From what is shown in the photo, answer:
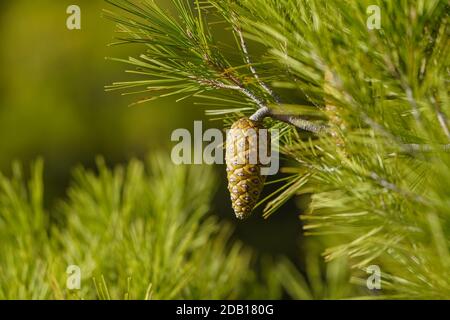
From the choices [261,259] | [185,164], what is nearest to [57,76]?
[261,259]

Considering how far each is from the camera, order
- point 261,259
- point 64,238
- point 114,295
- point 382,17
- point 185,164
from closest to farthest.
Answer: point 382,17 → point 114,295 → point 64,238 → point 185,164 → point 261,259

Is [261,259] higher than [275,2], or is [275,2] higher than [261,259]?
[275,2]

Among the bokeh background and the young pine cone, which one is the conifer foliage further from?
the bokeh background

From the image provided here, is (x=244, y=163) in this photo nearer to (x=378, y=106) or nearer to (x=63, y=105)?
(x=378, y=106)

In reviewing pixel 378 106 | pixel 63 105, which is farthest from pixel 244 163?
pixel 63 105

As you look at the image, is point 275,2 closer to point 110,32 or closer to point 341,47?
point 341,47

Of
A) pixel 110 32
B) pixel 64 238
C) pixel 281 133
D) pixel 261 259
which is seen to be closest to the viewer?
pixel 281 133

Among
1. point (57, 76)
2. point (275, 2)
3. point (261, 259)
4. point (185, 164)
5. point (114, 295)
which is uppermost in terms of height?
point (57, 76)

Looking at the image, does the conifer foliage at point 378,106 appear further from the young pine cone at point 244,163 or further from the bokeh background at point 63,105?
the bokeh background at point 63,105
